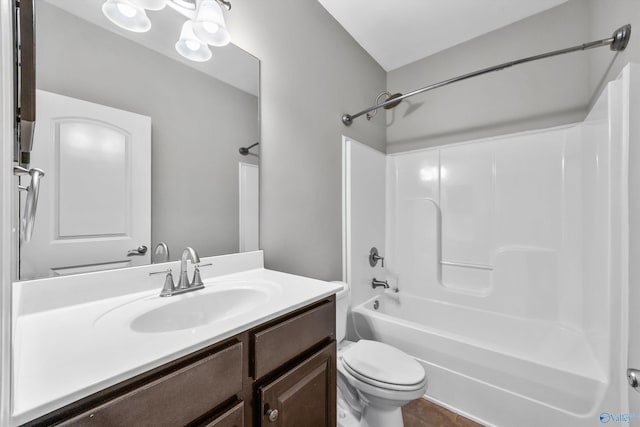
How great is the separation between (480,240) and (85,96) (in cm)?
245

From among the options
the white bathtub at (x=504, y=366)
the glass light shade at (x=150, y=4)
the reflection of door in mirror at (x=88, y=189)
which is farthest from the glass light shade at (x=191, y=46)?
the white bathtub at (x=504, y=366)

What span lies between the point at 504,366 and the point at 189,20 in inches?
89.2

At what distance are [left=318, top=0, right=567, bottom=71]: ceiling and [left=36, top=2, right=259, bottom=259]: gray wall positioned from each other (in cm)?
114

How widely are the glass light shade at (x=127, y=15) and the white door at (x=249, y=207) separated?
24.8 inches

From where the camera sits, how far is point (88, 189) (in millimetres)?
871

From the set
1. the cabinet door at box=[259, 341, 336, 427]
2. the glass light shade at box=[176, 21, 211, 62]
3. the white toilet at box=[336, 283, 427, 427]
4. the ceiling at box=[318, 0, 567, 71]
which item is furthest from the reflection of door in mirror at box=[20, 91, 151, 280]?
the ceiling at box=[318, 0, 567, 71]

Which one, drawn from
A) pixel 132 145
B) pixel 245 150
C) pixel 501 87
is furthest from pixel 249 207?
pixel 501 87

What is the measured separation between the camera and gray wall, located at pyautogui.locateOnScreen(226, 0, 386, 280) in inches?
55.4

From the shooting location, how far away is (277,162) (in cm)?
147

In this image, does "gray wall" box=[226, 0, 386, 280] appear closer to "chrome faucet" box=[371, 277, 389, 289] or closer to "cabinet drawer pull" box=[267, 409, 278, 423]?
"chrome faucet" box=[371, 277, 389, 289]

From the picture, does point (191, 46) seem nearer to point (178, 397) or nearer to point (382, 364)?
point (178, 397)

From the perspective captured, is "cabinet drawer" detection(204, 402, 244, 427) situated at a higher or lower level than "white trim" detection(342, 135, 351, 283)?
lower

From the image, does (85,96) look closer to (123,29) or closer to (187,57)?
A: (123,29)

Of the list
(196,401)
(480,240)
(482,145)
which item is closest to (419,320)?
(480,240)
